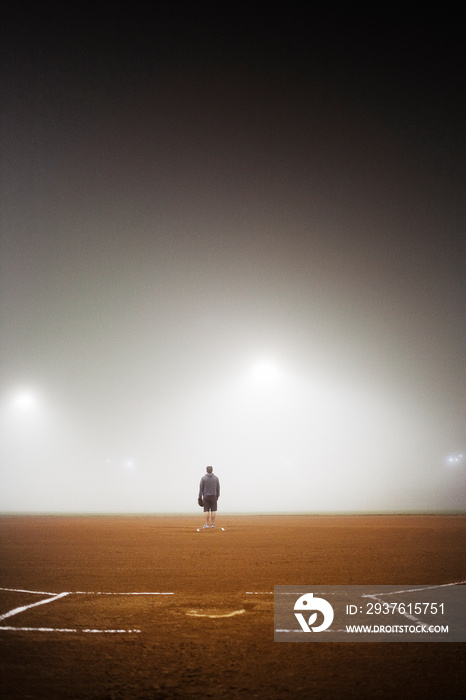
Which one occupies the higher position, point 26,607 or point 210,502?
point 210,502

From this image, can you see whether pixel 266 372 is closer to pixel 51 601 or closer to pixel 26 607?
pixel 51 601

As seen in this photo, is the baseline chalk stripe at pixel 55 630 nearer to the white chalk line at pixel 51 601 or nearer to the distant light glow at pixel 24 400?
the white chalk line at pixel 51 601

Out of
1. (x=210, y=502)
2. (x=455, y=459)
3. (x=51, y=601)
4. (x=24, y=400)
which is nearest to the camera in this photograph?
(x=51, y=601)

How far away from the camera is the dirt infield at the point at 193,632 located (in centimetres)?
394

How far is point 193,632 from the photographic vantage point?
209 inches

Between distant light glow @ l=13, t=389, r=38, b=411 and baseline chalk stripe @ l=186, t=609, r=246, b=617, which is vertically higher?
distant light glow @ l=13, t=389, r=38, b=411

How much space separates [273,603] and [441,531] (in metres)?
12.8

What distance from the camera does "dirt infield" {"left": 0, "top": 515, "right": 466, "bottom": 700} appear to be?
155 inches

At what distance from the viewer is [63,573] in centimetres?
913

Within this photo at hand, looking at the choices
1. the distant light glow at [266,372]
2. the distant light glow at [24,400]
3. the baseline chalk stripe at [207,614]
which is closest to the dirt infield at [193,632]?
the baseline chalk stripe at [207,614]

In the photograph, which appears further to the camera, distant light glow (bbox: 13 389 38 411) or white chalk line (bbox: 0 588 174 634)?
distant light glow (bbox: 13 389 38 411)

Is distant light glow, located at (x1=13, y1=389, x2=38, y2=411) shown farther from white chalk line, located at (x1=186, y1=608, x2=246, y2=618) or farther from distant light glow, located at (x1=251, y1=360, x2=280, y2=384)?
white chalk line, located at (x1=186, y1=608, x2=246, y2=618)

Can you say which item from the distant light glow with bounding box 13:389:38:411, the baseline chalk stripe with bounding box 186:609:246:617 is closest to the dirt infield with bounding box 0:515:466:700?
the baseline chalk stripe with bounding box 186:609:246:617

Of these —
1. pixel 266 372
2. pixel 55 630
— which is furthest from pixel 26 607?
pixel 266 372
